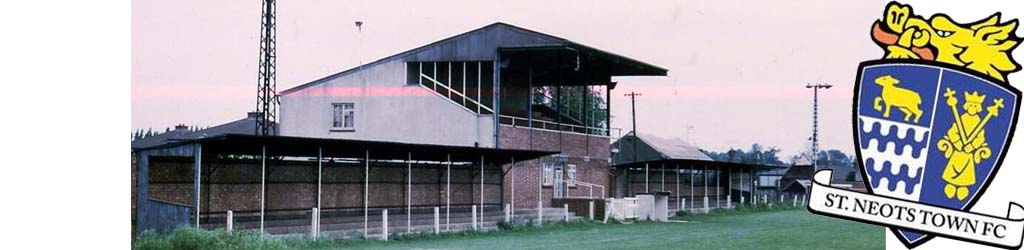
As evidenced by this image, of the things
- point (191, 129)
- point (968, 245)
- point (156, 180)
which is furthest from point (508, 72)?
point (968, 245)

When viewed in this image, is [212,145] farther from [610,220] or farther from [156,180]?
[610,220]

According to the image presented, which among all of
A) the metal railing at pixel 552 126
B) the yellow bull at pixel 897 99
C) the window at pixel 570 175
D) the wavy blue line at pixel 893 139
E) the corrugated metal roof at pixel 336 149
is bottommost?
the window at pixel 570 175

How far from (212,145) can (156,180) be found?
1.26m

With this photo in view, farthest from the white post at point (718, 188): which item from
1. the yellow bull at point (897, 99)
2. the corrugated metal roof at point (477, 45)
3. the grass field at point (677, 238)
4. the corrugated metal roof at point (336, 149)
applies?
the yellow bull at point (897, 99)

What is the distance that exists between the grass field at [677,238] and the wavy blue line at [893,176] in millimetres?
4463

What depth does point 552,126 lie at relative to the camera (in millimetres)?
31172

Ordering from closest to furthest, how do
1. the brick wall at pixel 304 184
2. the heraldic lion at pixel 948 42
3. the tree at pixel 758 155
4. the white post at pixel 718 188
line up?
the heraldic lion at pixel 948 42, the tree at pixel 758 155, the brick wall at pixel 304 184, the white post at pixel 718 188

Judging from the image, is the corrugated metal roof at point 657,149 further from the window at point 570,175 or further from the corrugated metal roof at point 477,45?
the corrugated metal roof at point 477,45

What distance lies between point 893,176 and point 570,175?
23292mm

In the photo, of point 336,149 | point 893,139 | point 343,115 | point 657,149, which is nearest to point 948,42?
point 893,139

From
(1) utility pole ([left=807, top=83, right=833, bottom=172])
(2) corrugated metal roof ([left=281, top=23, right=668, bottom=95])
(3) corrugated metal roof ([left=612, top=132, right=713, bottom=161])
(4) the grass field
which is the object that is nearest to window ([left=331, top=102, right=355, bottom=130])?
(2) corrugated metal roof ([left=281, top=23, right=668, bottom=95])

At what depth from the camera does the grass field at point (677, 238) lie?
14.5m

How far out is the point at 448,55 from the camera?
94.8ft

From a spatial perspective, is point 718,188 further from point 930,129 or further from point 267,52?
point 930,129
